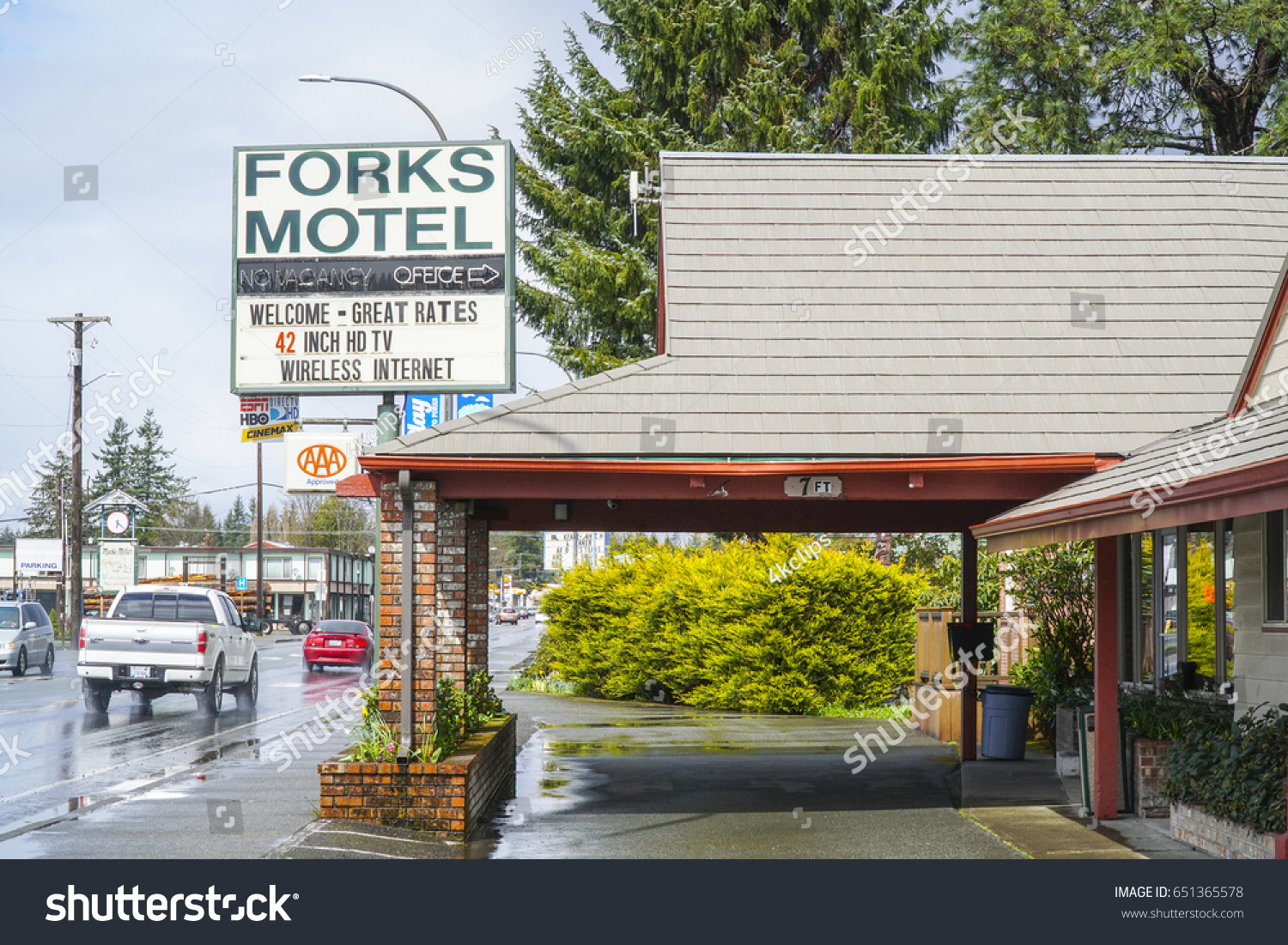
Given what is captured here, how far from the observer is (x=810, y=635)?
22484 mm

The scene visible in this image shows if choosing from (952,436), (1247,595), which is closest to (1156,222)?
(952,436)

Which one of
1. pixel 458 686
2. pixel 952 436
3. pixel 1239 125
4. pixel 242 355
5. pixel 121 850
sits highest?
pixel 1239 125

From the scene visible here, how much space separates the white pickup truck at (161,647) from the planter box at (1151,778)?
1519cm

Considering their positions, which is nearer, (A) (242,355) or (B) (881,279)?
(A) (242,355)

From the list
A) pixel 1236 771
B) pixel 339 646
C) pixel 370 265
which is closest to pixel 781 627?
pixel 370 265

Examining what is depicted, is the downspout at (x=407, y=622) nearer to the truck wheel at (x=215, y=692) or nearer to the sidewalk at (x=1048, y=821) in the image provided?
the sidewalk at (x=1048, y=821)

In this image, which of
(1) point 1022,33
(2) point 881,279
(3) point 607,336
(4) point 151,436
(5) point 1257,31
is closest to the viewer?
(2) point 881,279

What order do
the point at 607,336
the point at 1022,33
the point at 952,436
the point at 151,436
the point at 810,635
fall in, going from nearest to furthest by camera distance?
the point at 952,436 < the point at 810,635 < the point at 1022,33 < the point at 607,336 < the point at 151,436

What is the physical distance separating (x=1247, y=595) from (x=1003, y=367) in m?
3.34

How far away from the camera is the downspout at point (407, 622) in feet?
33.9

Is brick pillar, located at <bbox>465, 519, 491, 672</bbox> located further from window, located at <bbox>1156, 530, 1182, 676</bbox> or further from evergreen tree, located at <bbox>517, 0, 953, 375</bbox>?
evergreen tree, located at <bbox>517, 0, 953, 375</bbox>

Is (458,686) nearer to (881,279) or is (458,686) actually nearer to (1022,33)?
(881,279)

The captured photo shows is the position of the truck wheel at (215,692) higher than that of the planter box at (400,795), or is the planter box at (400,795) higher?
the planter box at (400,795)

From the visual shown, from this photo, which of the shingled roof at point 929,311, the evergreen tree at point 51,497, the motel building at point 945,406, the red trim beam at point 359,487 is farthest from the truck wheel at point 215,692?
the evergreen tree at point 51,497
